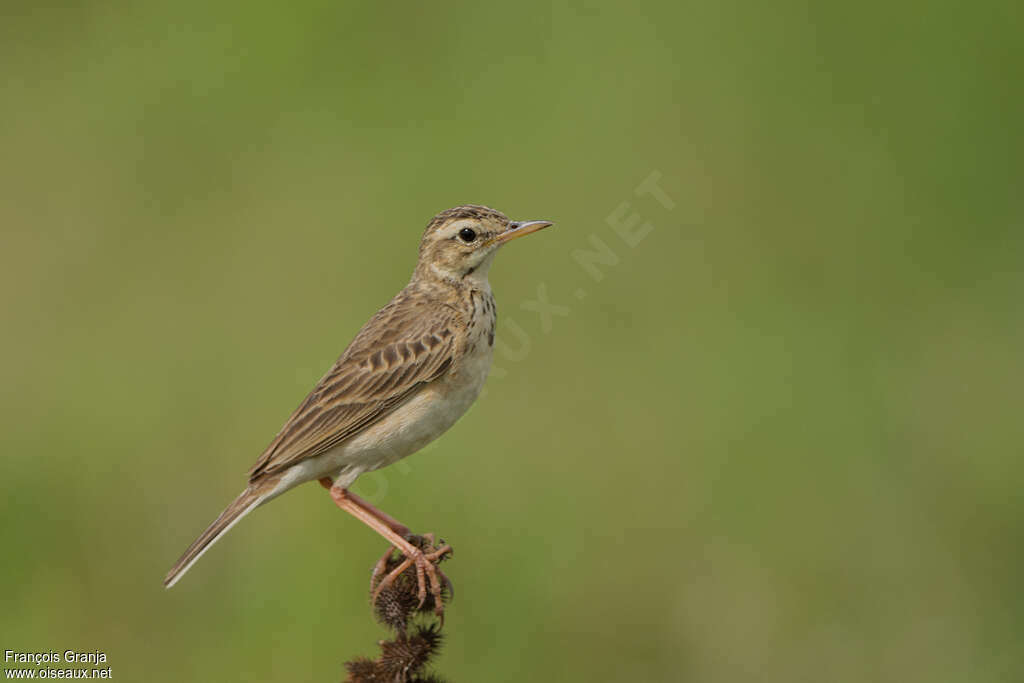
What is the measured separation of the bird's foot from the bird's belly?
51 cm

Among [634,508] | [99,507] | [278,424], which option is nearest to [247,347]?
[278,424]

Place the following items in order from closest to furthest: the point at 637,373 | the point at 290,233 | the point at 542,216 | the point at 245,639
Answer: the point at 245,639, the point at 637,373, the point at 542,216, the point at 290,233

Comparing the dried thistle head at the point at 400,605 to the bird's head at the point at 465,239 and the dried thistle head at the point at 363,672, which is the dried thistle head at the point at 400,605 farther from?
the bird's head at the point at 465,239

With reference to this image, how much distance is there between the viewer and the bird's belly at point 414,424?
22.8 feet

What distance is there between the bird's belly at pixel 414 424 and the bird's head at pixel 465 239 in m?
0.62

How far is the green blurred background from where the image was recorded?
10266mm

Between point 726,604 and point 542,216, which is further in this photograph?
point 542,216

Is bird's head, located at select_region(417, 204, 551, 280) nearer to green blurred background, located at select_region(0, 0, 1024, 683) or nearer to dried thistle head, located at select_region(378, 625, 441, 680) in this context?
dried thistle head, located at select_region(378, 625, 441, 680)

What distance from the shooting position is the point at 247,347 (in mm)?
12781

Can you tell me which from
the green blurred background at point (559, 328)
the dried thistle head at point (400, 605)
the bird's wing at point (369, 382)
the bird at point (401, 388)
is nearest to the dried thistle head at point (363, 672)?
the dried thistle head at point (400, 605)

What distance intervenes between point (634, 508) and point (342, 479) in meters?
4.48

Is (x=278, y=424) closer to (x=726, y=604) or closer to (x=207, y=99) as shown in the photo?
(x=726, y=604)

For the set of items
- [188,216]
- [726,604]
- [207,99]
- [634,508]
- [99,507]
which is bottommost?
[726,604]

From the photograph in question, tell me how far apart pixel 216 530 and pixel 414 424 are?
1.15m
